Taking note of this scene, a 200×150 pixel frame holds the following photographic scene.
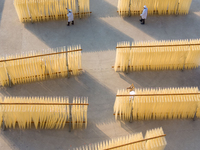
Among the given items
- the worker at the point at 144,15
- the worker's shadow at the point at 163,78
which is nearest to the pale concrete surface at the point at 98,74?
the worker's shadow at the point at 163,78

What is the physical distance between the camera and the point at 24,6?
22266 mm

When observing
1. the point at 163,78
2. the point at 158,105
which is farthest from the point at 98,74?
the point at 158,105

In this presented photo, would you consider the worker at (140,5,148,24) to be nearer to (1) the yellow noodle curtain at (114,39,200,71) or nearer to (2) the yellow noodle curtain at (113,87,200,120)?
(1) the yellow noodle curtain at (114,39,200,71)

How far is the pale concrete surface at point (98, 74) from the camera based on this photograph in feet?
57.6

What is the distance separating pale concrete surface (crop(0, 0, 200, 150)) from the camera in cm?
1755

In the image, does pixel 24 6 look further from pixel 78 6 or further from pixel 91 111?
pixel 91 111

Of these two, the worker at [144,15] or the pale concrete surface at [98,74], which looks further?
the worker at [144,15]

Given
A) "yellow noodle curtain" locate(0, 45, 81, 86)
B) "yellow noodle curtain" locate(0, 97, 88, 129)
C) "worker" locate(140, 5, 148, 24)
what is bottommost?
"yellow noodle curtain" locate(0, 97, 88, 129)

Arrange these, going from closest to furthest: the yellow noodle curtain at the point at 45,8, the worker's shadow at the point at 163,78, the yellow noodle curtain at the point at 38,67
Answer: the yellow noodle curtain at the point at 38,67 → the worker's shadow at the point at 163,78 → the yellow noodle curtain at the point at 45,8

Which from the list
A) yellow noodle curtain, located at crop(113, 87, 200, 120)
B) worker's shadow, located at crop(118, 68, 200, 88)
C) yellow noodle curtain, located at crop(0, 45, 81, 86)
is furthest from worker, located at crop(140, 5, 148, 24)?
yellow noodle curtain, located at crop(113, 87, 200, 120)

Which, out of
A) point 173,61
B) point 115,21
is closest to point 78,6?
point 115,21

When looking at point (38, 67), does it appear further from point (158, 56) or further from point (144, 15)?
point (144, 15)

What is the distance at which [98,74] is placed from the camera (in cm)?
2036

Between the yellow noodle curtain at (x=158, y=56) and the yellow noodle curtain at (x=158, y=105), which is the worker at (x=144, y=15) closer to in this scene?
the yellow noodle curtain at (x=158, y=56)
